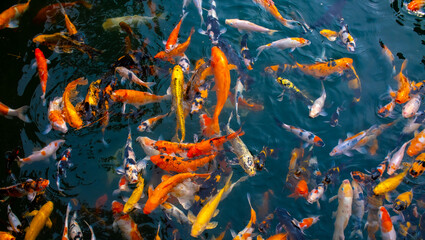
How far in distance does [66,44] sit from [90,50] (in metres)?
0.45

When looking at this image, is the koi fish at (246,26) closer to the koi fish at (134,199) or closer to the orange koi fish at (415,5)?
the orange koi fish at (415,5)

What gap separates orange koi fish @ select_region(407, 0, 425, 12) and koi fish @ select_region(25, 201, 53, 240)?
8784mm

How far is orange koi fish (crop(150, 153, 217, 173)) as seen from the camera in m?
4.88

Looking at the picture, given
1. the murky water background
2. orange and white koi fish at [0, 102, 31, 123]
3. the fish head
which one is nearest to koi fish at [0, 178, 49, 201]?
the murky water background

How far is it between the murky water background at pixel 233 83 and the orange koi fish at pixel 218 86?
363mm

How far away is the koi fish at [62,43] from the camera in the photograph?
5891mm

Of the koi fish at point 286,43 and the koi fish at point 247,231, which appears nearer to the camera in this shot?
the koi fish at point 247,231

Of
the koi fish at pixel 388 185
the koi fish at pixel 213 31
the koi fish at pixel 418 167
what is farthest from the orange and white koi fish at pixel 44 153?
the koi fish at pixel 418 167

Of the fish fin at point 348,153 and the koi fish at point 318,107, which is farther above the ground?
the koi fish at point 318,107

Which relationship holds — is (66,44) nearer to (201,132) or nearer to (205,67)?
(205,67)

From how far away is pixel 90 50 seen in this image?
611 cm

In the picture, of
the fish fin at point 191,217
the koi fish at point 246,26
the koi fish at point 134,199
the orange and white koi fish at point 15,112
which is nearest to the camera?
the koi fish at point 134,199

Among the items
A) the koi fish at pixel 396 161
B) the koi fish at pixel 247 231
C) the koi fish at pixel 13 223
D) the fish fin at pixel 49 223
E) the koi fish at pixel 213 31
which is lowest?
the fish fin at pixel 49 223

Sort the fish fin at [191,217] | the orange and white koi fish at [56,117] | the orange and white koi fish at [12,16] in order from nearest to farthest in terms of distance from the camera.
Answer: the fish fin at [191,217] → the orange and white koi fish at [56,117] → the orange and white koi fish at [12,16]
